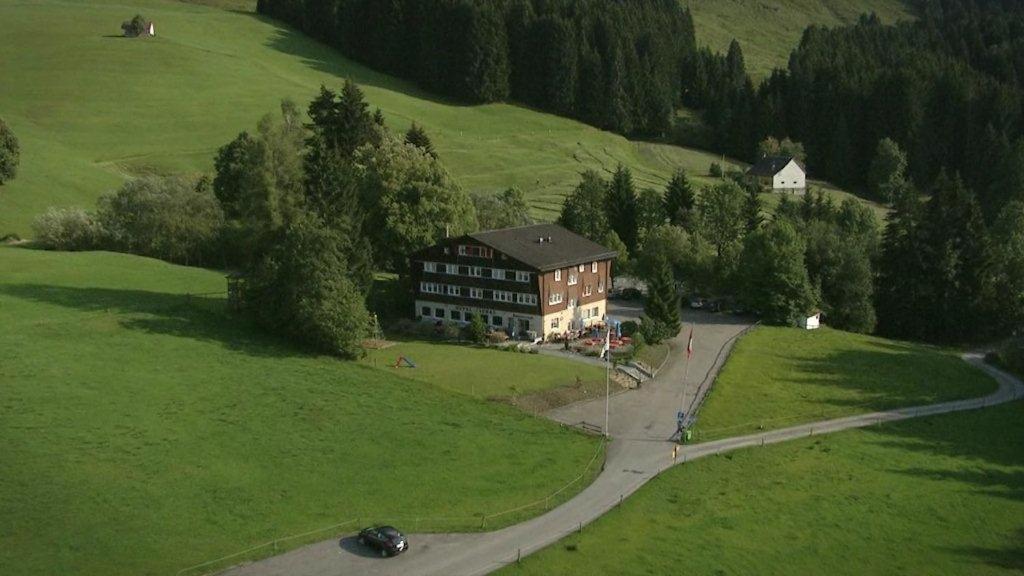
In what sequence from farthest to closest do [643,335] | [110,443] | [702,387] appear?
[643,335] → [702,387] → [110,443]

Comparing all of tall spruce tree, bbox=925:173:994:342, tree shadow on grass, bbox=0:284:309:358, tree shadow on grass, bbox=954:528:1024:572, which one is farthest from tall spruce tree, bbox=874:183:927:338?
tree shadow on grass, bbox=0:284:309:358

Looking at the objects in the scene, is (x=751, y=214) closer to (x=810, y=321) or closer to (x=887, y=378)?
(x=810, y=321)

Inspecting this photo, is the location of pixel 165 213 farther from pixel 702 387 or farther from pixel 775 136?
pixel 775 136

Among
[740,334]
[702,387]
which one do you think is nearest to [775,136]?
[740,334]

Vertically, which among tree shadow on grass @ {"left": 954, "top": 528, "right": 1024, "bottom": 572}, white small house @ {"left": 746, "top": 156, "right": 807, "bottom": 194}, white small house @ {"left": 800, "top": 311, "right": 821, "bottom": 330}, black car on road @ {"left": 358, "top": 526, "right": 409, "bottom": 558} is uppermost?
white small house @ {"left": 746, "top": 156, "right": 807, "bottom": 194}

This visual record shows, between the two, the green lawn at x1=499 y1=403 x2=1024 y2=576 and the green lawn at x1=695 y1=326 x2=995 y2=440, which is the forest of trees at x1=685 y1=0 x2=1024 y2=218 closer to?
the green lawn at x1=695 y1=326 x2=995 y2=440

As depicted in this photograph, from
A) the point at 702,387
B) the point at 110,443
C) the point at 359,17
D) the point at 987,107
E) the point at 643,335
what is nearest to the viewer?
the point at 110,443
